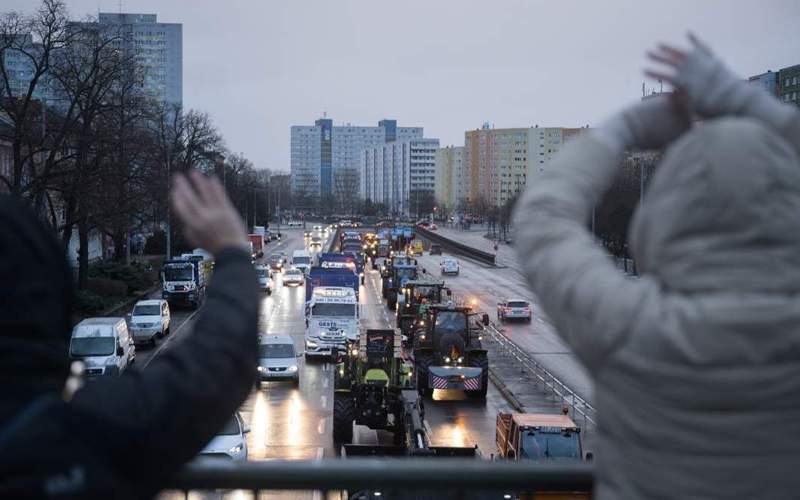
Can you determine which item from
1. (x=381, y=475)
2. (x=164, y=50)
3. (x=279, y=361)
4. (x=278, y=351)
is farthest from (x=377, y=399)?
(x=164, y=50)

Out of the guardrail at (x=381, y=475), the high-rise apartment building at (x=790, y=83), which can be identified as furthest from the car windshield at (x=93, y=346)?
the high-rise apartment building at (x=790, y=83)

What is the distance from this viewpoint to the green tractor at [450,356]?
938 inches

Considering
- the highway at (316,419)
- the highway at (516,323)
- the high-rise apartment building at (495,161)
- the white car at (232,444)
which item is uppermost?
the high-rise apartment building at (495,161)

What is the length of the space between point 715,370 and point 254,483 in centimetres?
153

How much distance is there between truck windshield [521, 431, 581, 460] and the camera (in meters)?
14.6

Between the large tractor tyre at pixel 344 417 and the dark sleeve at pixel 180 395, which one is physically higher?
the dark sleeve at pixel 180 395

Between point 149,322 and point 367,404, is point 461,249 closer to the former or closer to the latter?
point 149,322

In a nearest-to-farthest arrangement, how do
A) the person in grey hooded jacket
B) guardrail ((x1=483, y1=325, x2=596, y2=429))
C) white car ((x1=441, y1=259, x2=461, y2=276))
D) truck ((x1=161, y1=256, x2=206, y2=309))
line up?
1. the person in grey hooded jacket
2. guardrail ((x1=483, y1=325, x2=596, y2=429))
3. truck ((x1=161, y1=256, x2=206, y2=309))
4. white car ((x1=441, y1=259, x2=461, y2=276))

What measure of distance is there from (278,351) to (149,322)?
914 centimetres

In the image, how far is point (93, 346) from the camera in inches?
1033

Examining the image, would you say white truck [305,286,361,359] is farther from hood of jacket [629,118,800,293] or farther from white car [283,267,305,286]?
hood of jacket [629,118,800,293]

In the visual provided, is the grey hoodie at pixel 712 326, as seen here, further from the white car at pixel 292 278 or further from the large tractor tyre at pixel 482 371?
the white car at pixel 292 278

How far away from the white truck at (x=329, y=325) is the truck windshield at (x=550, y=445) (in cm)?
1639

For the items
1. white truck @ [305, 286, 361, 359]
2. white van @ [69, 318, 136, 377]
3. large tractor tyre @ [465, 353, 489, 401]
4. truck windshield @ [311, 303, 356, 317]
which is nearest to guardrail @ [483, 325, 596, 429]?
large tractor tyre @ [465, 353, 489, 401]
